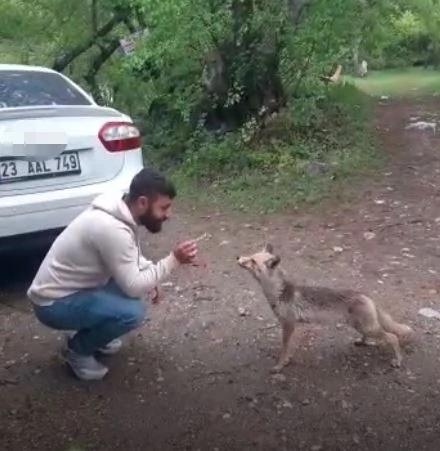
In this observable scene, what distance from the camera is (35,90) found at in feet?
19.6

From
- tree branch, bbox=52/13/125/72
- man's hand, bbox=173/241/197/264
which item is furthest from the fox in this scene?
tree branch, bbox=52/13/125/72

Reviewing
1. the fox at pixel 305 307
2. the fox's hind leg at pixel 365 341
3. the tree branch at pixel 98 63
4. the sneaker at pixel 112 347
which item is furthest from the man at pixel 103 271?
the tree branch at pixel 98 63

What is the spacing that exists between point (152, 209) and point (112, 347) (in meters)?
0.97

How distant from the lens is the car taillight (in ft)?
17.7

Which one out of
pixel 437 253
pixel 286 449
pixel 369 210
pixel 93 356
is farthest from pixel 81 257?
pixel 369 210

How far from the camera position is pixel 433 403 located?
390cm

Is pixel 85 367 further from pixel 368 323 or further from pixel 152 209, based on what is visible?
pixel 368 323

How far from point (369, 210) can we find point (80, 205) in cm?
291

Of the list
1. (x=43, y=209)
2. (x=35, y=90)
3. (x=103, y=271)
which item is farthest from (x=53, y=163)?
(x=103, y=271)

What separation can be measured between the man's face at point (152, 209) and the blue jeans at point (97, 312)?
15.3 inches

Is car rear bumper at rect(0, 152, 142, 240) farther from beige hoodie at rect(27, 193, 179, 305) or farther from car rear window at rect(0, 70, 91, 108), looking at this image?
beige hoodie at rect(27, 193, 179, 305)

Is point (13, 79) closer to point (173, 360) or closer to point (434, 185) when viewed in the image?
point (173, 360)

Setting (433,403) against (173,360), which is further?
(173,360)

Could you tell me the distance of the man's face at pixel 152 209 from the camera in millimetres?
3852
